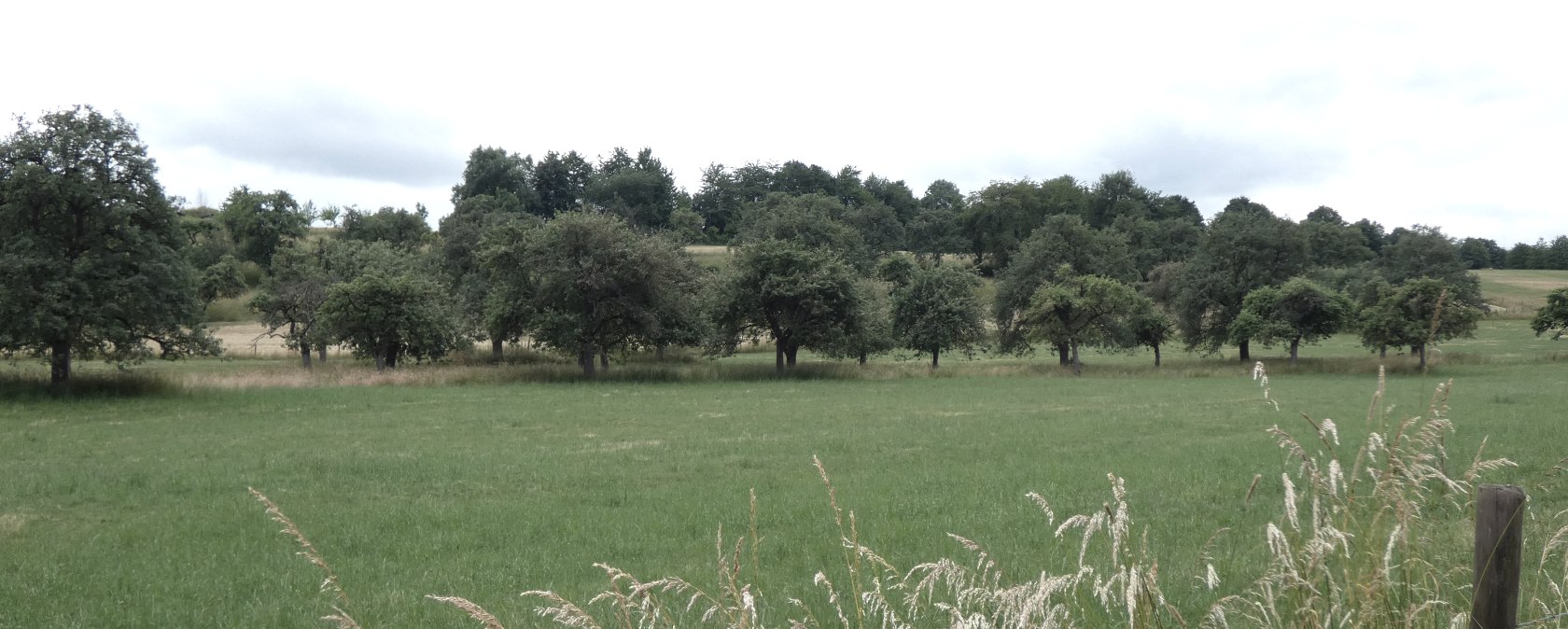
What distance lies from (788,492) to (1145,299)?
1913 inches

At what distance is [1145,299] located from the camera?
5650 centimetres

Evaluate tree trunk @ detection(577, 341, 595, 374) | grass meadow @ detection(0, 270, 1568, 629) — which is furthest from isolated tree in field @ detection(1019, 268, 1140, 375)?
tree trunk @ detection(577, 341, 595, 374)

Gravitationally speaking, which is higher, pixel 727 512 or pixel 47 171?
pixel 47 171

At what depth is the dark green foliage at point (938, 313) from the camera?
175 feet

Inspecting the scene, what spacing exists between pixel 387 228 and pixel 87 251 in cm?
6232

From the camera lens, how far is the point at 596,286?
46.0 metres

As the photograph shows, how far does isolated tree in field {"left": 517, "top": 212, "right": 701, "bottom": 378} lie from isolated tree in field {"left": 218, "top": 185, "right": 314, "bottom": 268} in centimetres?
5824

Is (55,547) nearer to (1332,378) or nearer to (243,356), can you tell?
(1332,378)

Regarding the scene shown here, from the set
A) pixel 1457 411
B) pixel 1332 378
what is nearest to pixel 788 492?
pixel 1457 411

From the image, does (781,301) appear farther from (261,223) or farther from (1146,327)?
(261,223)

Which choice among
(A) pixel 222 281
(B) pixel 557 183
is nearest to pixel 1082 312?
(A) pixel 222 281

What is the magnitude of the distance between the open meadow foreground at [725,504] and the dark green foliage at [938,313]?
66.0 ft

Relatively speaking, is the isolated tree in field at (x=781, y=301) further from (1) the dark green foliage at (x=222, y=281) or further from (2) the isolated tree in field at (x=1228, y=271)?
(1) the dark green foliage at (x=222, y=281)

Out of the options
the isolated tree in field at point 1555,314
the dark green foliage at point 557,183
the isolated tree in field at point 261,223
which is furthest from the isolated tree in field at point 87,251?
the dark green foliage at point 557,183
